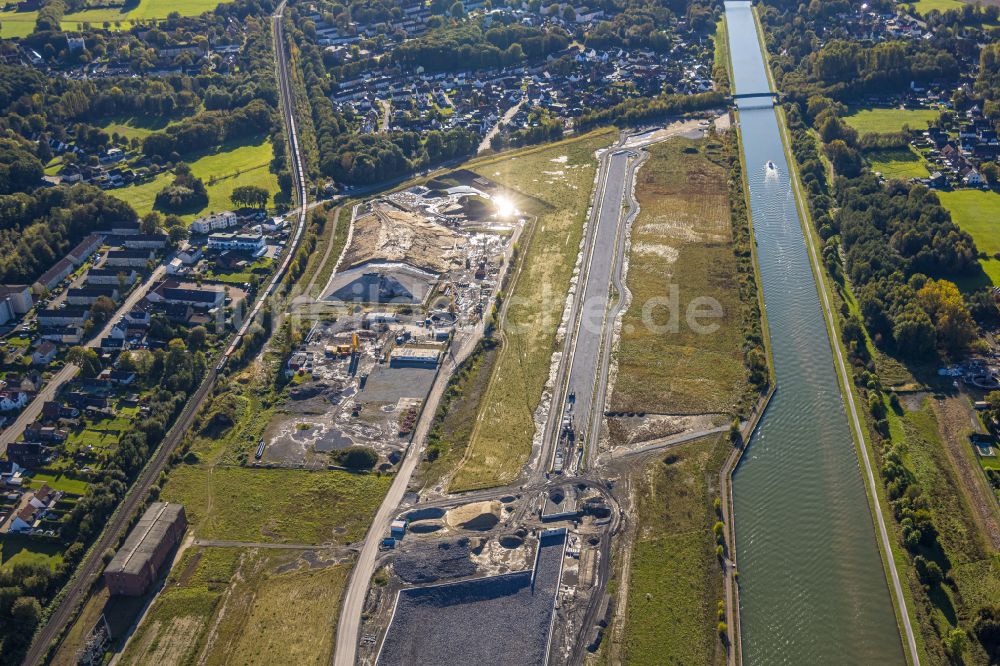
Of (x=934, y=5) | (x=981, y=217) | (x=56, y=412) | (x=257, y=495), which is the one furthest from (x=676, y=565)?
(x=934, y=5)

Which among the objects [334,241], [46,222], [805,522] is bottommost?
[805,522]

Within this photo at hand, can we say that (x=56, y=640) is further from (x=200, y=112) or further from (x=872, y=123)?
(x=872, y=123)

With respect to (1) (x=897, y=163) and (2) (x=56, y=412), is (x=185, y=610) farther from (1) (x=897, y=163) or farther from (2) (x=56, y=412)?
(1) (x=897, y=163)

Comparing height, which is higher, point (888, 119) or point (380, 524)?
point (888, 119)

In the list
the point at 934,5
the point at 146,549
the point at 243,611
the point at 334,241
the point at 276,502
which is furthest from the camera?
the point at 934,5

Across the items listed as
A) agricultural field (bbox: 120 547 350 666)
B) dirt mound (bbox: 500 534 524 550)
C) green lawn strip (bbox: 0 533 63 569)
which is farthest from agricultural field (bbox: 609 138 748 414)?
green lawn strip (bbox: 0 533 63 569)

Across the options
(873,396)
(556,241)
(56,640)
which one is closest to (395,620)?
(56,640)

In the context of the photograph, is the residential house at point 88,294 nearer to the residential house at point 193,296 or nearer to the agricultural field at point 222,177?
the residential house at point 193,296

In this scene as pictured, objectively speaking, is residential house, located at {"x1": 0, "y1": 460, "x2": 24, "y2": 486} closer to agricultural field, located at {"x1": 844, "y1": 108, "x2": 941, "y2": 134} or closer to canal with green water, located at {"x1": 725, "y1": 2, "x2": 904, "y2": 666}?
canal with green water, located at {"x1": 725, "y1": 2, "x2": 904, "y2": 666}

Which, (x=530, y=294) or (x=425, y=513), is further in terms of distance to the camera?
(x=530, y=294)
